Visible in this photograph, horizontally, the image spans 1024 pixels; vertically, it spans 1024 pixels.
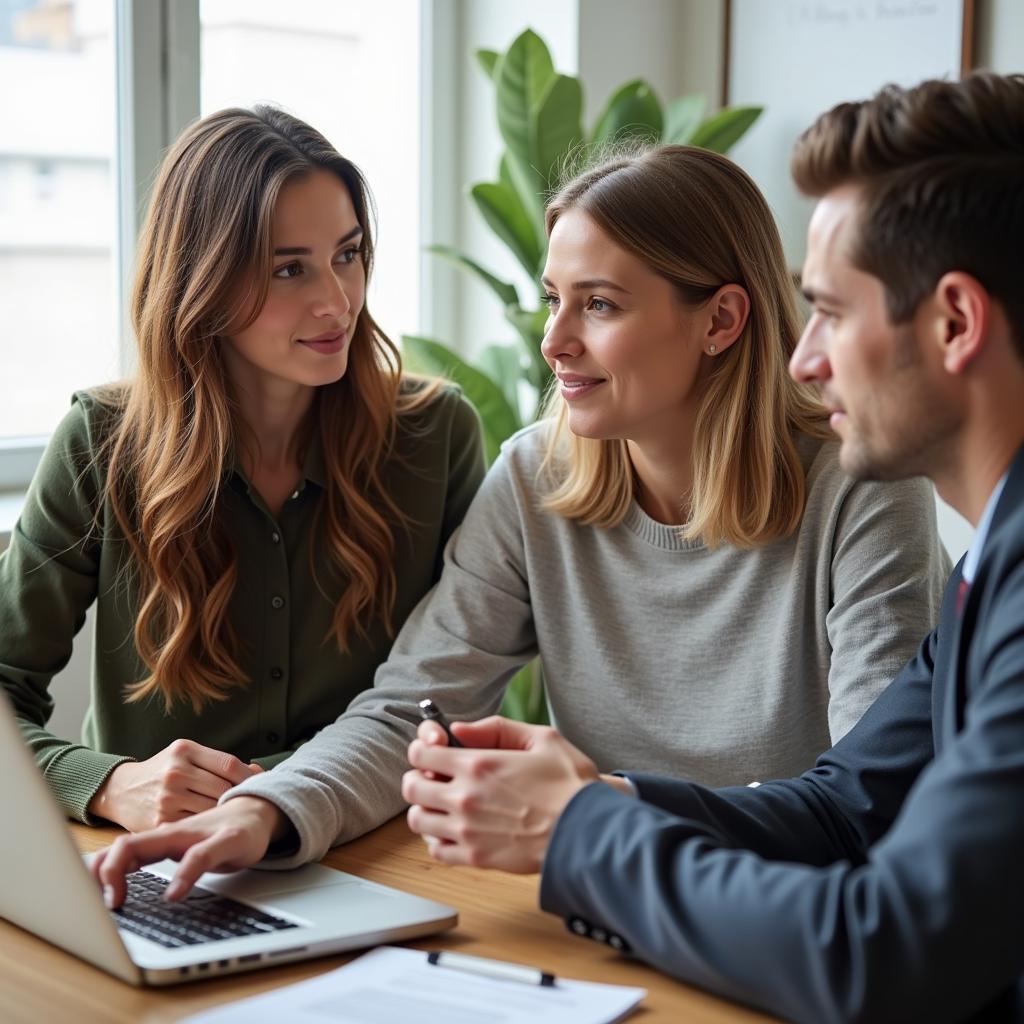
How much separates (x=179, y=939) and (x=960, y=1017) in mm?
592

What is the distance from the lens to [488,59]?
9.73 feet

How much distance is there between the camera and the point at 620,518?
1.81 meters

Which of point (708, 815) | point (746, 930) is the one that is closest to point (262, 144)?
point (708, 815)

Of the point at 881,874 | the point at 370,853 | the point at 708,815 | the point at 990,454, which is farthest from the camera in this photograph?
the point at 370,853

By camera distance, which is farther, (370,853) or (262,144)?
(262,144)

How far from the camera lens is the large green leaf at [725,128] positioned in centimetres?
298

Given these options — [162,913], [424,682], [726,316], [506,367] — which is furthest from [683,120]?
[162,913]

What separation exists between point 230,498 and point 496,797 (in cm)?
84

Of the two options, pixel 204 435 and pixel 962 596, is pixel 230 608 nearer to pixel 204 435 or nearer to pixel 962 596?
pixel 204 435

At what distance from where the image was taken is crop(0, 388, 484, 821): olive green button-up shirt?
5.82ft

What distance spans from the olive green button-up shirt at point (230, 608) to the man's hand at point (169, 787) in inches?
9.5

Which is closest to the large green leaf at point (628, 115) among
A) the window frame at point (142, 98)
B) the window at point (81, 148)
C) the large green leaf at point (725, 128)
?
the large green leaf at point (725, 128)

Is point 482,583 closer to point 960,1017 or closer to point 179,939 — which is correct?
point 179,939

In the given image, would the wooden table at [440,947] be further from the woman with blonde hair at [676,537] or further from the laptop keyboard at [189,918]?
the woman with blonde hair at [676,537]
